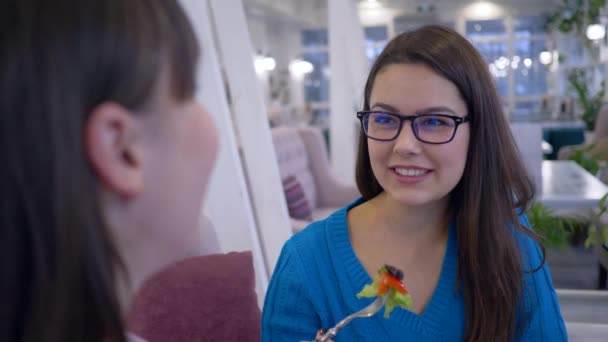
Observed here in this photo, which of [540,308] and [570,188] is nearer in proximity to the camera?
[540,308]

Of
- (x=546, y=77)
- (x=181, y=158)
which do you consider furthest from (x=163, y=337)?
(x=546, y=77)

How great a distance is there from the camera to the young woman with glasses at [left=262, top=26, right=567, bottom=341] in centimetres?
100

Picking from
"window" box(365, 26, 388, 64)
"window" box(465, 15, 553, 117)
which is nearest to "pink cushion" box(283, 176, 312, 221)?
"window" box(465, 15, 553, 117)

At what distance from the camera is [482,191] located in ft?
3.60

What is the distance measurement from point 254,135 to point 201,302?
1.08 meters

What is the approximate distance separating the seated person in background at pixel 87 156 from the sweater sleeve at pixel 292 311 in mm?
674

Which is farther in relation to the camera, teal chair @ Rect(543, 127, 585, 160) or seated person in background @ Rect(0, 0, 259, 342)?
teal chair @ Rect(543, 127, 585, 160)


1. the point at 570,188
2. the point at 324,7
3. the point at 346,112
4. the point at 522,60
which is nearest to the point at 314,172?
the point at 346,112

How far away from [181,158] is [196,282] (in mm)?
914

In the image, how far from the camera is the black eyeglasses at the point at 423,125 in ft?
3.25

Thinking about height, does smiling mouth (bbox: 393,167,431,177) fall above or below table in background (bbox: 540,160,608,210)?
above

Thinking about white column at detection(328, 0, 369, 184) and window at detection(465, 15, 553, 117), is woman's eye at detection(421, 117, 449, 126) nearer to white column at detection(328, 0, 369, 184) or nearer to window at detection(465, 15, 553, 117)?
white column at detection(328, 0, 369, 184)

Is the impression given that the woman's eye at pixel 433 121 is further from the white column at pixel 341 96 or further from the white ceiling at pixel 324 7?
the white ceiling at pixel 324 7

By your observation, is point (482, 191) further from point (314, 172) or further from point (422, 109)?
point (314, 172)
